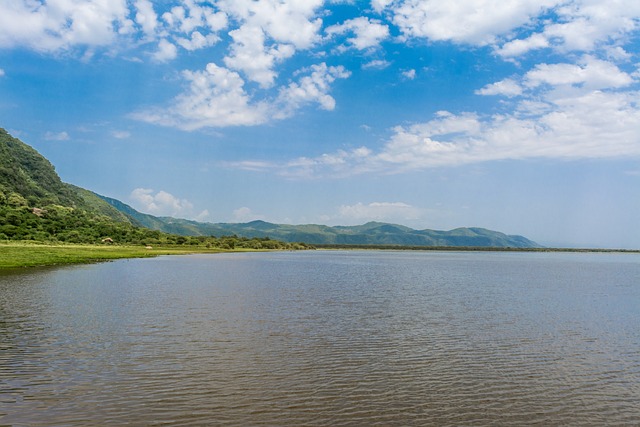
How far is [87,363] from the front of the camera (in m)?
23.8

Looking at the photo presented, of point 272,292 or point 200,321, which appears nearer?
point 200,321

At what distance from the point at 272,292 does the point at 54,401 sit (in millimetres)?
39800

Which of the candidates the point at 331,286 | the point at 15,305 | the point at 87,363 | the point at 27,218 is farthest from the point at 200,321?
the point at 27,218

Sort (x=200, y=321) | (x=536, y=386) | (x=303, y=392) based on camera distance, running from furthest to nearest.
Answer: (x=200, y=321) → (x=536, y=386) → (x=303, y=392)

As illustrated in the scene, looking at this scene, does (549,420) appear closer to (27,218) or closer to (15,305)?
(15,305)

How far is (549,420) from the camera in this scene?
683 inches

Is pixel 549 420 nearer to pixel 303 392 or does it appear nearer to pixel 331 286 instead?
pixel 303 392

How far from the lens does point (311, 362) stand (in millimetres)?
24812

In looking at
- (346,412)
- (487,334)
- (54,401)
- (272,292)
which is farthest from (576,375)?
(272,292)

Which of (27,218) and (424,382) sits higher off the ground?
(27,218)

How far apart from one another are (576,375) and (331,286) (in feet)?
147

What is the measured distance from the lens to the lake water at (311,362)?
1770 cm

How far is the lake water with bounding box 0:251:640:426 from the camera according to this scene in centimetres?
1770

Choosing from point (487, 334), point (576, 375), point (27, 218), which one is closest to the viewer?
point (576, 375)
